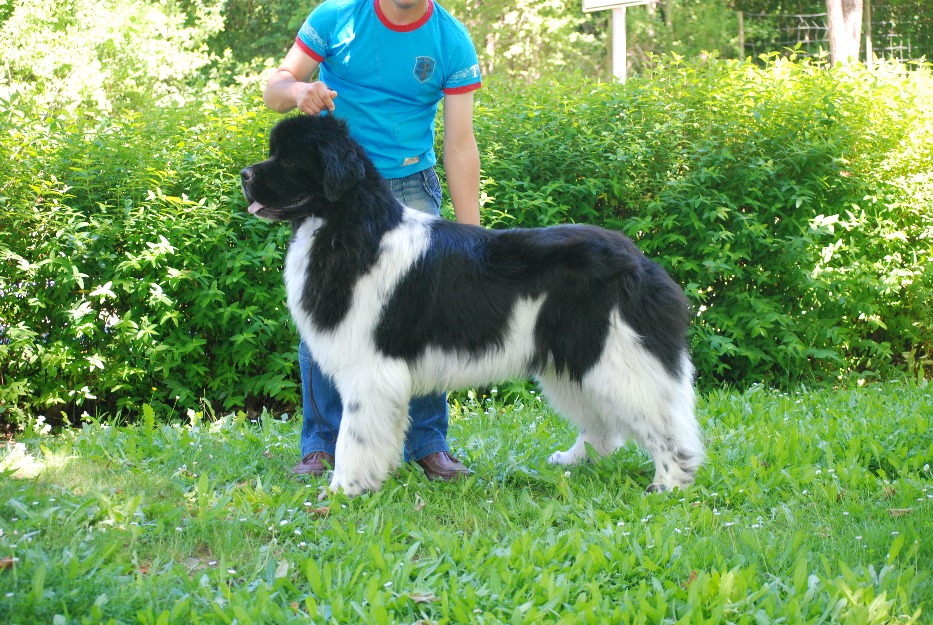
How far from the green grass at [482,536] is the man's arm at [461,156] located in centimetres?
135

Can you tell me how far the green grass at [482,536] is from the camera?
2.84m

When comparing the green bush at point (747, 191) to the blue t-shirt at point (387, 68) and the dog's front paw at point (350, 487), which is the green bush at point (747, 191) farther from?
the dog's front paw at point (350, 487)

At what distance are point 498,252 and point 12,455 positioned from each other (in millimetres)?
2873

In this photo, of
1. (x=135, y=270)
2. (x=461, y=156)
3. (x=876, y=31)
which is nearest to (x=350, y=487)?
(x=461, y=156)

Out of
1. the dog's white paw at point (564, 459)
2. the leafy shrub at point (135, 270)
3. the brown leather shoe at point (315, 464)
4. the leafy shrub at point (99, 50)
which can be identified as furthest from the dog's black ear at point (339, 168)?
the leafy shrub at point (99, 50)

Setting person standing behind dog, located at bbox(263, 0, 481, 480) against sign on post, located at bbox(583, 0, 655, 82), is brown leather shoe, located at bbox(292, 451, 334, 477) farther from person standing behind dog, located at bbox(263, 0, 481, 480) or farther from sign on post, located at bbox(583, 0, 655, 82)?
sign on post, located at bbox(583, 0, 655, 82)

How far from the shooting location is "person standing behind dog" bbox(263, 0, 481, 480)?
4.11m

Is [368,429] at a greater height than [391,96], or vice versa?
[391,96]

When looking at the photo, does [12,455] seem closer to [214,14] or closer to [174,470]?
[174,470]

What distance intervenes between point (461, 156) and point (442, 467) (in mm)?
1610

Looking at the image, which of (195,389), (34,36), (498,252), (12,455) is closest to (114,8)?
(34,36)

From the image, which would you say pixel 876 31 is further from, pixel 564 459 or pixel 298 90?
pixel 298 90

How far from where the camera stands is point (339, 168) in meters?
3.72

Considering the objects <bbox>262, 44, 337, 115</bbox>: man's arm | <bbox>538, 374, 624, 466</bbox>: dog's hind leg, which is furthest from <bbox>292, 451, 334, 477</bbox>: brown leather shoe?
<bbox>262, 44, 337, 115</bbox>: man's arm
